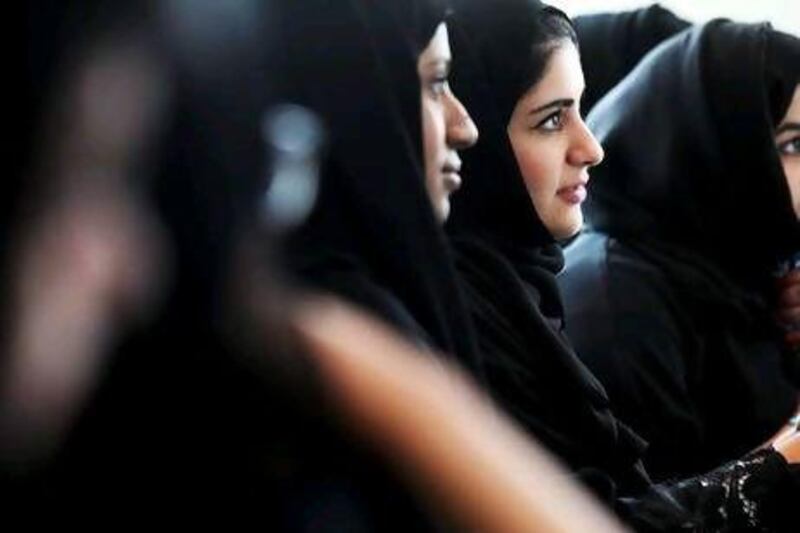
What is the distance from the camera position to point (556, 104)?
3.79ft

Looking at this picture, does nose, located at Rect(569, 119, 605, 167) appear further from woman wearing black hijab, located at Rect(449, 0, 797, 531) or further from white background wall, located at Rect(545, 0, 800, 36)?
white background wall, located at Rect(545, 0, 800, 36)

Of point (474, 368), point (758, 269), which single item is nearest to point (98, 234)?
point (474, 368)

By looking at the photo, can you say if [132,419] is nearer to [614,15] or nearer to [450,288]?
[450,288]

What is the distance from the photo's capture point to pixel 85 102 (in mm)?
563

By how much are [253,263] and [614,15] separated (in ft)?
5.38

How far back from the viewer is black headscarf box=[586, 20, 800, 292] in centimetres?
145

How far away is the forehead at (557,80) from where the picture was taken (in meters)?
1.14

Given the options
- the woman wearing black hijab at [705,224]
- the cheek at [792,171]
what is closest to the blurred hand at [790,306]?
the woman wearing black hijab at [705,224]

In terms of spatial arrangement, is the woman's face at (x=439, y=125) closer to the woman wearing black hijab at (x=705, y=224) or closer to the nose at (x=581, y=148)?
the nose at (x=581, y=148)

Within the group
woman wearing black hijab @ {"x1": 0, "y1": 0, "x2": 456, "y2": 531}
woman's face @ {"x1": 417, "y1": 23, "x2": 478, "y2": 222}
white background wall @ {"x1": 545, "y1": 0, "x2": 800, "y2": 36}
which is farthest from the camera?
white background wall @ {"x1": 545, "y1": 0, "x2": 800, "y2": 36}

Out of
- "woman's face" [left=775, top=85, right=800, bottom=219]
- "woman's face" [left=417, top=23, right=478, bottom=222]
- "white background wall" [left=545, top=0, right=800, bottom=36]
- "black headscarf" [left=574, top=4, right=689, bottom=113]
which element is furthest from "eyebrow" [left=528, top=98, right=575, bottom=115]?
"white background wall" [left=545, top=0, right=800, bottom=36]

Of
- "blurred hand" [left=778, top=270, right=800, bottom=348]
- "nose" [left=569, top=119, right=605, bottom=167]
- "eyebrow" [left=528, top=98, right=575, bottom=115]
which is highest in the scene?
"eyebrow" [left=528, top=98, right=575, bottom=115]

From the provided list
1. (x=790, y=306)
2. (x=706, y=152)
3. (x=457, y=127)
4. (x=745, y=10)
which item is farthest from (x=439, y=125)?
(x=745, y=10)

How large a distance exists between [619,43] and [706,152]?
2.11 feet
